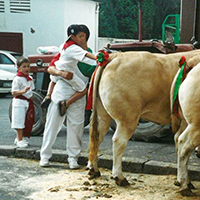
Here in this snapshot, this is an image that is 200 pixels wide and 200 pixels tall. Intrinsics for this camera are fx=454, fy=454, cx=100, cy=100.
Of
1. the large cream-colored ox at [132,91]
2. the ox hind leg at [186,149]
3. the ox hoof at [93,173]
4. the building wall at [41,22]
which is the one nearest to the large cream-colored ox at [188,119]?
the ox hind leg at [186,149]

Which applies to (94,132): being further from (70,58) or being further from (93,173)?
(70,58)

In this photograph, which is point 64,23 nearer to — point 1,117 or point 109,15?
point 109,15

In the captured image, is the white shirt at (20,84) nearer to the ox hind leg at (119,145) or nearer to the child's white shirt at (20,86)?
the child's white shirt at (20,86)

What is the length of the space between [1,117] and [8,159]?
4.40 metres

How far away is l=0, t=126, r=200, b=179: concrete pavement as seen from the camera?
6082 millimetres

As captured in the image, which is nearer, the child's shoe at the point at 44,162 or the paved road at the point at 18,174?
the paved road at the point at 18,174

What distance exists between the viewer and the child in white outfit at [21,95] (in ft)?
24.8

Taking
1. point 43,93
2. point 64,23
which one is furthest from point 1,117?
point 64,23

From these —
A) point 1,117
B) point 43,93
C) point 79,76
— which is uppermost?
point 79,76

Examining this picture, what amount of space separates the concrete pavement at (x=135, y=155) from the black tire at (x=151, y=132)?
0.10 m

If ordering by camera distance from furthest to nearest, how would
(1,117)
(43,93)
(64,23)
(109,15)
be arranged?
(109,15)
(64,23)
(1,117)
(43,93)

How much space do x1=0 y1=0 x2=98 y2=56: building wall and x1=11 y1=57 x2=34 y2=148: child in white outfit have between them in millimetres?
18291

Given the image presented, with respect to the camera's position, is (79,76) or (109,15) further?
(109,15)

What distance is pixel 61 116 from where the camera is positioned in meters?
6.56
